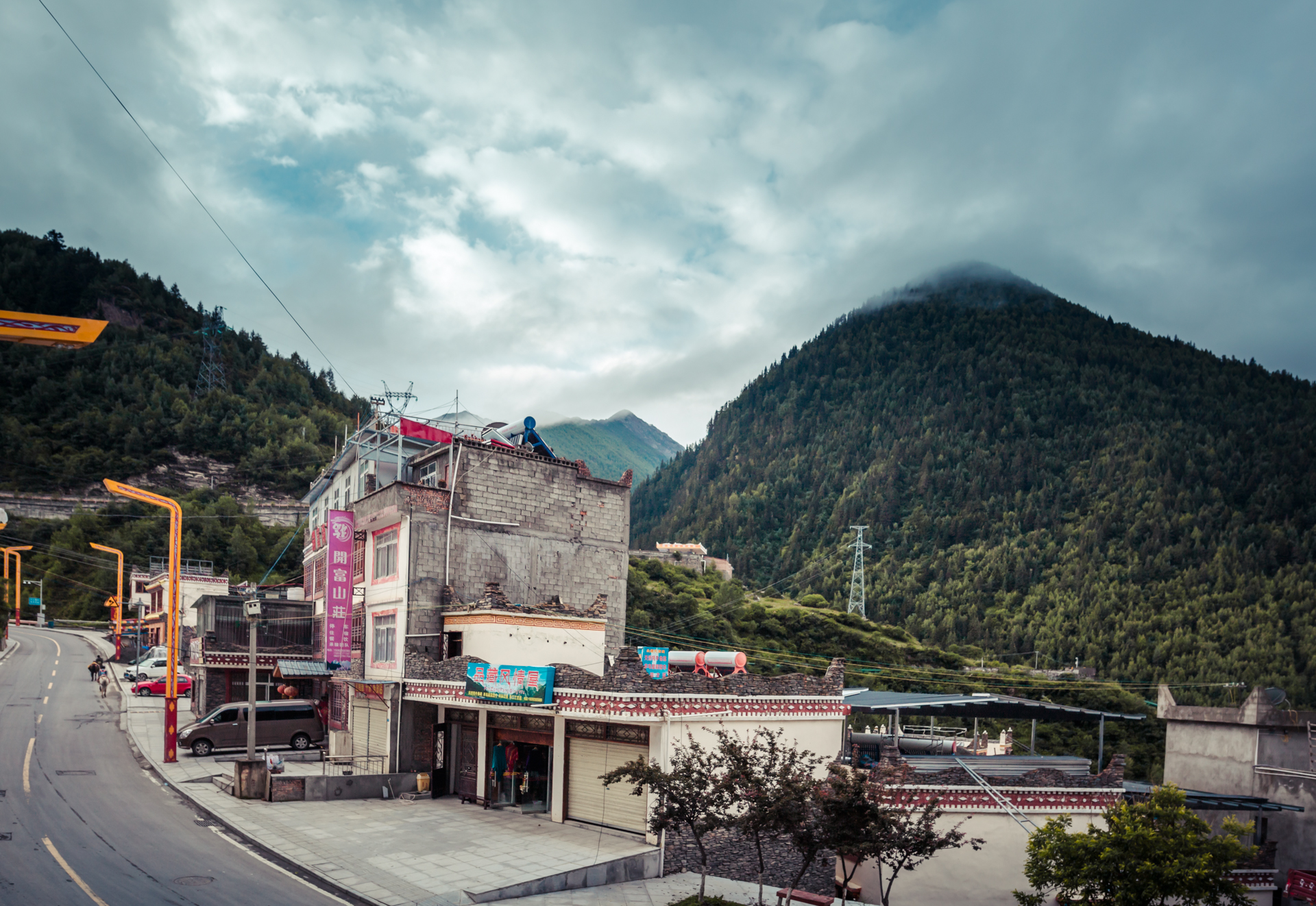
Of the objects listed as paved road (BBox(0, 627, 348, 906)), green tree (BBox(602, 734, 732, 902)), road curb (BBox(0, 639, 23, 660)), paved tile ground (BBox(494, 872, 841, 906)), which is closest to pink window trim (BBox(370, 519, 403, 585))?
paved road (BBox(0, 627, 348, 906))

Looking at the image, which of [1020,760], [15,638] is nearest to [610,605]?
[1020,760]

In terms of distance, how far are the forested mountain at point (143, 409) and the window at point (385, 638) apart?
100997 mm

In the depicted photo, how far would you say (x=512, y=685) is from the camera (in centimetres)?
2438

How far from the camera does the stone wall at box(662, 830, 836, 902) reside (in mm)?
21516

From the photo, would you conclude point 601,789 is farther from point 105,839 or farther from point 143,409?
point 143,409

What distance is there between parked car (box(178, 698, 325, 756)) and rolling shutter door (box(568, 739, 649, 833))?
16.8 m

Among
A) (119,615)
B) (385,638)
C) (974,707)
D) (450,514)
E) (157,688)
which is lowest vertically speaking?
(119,615)

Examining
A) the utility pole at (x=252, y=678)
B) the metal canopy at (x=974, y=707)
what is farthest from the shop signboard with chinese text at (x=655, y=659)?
the utility pole at (x=252, y=678)

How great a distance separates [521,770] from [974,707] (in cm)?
1485

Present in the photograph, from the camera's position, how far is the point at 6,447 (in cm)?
13512

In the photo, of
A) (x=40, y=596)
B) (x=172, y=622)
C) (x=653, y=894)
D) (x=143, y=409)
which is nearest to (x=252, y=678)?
(x=172, y=622)

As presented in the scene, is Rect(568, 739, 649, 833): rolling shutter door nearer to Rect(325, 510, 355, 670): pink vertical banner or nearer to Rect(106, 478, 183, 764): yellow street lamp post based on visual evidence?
Rect(325, 510, 355, 670): pink vertical banner

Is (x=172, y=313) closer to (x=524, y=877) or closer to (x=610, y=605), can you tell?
(x=610, y=605)

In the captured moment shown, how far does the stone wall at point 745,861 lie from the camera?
21516 mm
